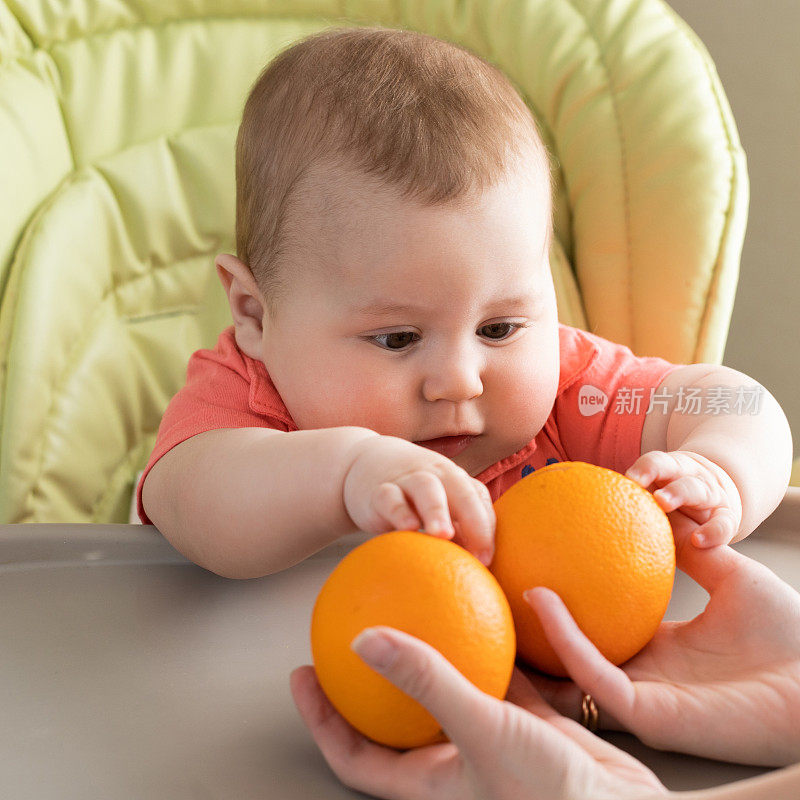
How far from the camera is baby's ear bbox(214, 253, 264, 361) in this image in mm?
831

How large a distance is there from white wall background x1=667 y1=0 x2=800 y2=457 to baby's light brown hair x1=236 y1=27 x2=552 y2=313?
909 millimetres

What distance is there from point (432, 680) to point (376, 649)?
1.0 inches

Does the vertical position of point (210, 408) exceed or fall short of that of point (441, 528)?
it falls short

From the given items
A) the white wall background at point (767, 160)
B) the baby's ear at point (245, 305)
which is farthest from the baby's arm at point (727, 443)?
the white wall background at point (767, 160)

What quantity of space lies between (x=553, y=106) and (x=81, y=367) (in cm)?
57

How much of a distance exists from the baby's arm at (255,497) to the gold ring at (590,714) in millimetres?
167

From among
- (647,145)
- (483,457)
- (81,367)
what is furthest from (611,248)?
(81,367)

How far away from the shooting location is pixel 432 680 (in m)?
0.40

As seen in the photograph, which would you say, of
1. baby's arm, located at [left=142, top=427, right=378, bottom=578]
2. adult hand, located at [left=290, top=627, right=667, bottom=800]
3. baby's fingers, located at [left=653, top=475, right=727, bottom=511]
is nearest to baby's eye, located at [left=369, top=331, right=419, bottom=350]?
baby's arm, located at [left=142, top=427, right=378, bottom=578]

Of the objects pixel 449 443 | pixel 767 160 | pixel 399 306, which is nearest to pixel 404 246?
pixel 399 306

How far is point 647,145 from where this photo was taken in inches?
39.8

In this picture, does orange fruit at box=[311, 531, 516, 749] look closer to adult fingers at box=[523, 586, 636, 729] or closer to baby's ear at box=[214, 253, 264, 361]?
adult fingers at box=[523, 586, 636, 729]

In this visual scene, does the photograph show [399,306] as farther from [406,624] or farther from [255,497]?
[406,624]

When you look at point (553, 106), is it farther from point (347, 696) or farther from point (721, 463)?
point (347, 696)
